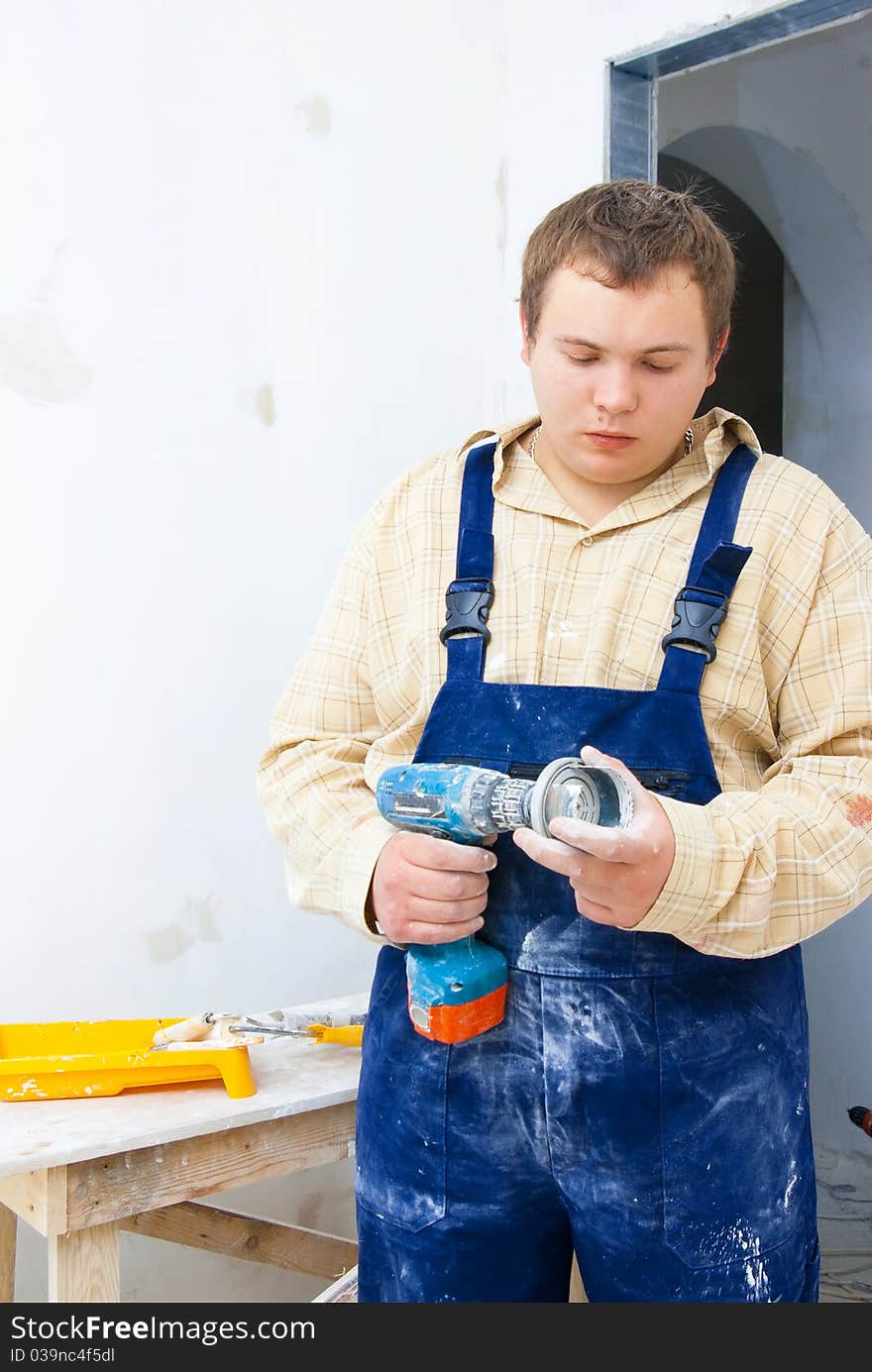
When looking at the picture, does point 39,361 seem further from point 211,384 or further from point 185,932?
point 185,932

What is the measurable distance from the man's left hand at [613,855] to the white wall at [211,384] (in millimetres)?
981

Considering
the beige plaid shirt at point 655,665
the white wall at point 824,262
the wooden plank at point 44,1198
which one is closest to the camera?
the beige plaid shirt at point 655,665

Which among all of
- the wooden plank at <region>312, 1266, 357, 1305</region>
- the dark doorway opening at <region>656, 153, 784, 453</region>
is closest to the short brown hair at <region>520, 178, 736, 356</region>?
the wooden plank at <region>312, 1266, 357, 1305</region>

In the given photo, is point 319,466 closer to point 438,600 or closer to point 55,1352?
point 438,600

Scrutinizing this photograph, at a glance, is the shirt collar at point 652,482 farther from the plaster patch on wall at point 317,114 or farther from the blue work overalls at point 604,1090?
the plaster patch on wall at point 317,114

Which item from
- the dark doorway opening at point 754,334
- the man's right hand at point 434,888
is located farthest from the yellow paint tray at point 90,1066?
the dark doorway opening at point 754,334

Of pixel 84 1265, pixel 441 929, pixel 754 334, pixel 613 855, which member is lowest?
pixel 84 1265

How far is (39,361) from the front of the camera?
1696mm

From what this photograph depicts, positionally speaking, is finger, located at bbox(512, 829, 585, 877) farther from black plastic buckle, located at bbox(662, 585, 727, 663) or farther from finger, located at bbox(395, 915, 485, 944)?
black plastic buckle, located at bbox(662, 585, 727, 663)

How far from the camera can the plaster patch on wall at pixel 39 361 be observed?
5.48ft

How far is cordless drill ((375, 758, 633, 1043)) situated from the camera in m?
0.98

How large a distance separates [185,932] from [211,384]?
838 millimetres

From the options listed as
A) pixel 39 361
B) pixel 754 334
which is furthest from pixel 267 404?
pixel 754 334

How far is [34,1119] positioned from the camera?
1.43 meters
